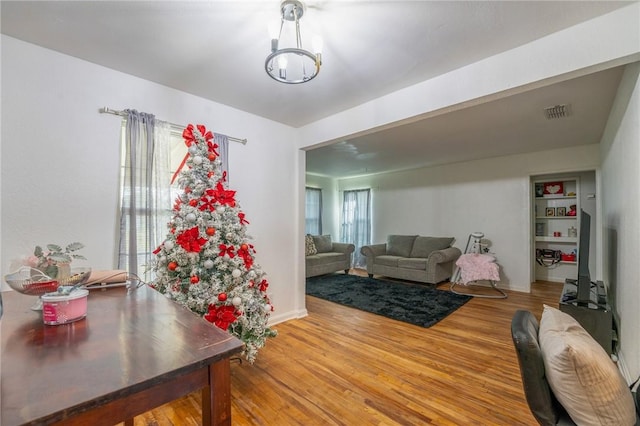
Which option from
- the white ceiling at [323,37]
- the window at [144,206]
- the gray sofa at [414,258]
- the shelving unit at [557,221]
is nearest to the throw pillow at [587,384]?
the white ceiling at [323,37]

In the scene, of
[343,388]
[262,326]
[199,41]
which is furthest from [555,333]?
[199,41]

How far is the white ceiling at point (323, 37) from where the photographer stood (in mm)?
1562

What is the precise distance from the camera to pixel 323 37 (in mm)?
1794

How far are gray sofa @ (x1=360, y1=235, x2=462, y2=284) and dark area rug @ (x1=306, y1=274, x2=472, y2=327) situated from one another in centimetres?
22

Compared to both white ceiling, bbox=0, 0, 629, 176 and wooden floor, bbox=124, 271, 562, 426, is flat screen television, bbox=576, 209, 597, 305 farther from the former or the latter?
white ceiling, bbox=0, 0, 629, 176

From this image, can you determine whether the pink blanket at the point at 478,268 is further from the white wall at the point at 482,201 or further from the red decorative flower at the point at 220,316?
the red decorative flower at the point at 220,316

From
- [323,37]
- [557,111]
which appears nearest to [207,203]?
[323,37]

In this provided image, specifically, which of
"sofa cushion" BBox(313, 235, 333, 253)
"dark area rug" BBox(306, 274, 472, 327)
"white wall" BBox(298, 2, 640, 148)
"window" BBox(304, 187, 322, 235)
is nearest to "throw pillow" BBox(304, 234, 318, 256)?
"sofa cushion" BBox(313, 235, 333, 253)

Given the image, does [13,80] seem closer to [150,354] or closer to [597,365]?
[150,354]

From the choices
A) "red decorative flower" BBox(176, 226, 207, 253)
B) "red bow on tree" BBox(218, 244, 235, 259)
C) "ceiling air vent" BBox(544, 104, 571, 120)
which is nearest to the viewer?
"red decorative flower" BBox(176, 226, 207, 253)

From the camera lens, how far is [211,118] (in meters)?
2.78

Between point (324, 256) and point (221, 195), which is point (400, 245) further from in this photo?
point (221, 195)

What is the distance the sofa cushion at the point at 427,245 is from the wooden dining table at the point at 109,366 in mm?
5229

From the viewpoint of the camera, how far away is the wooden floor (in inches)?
68.0
